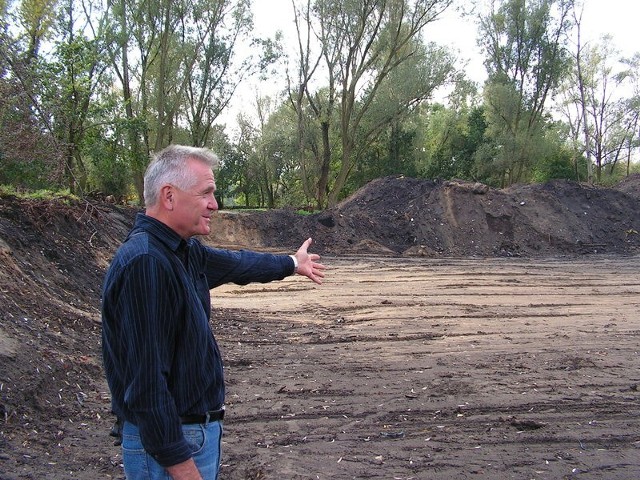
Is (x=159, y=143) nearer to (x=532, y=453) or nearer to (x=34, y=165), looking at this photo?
(x=34, y=165)

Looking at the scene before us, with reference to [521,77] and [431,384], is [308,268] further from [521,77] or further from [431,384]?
[521,77]

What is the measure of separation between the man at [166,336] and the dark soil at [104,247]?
8.09 ft

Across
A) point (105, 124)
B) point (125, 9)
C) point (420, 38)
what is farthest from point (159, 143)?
point (420, 38)

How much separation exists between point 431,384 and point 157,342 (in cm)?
486

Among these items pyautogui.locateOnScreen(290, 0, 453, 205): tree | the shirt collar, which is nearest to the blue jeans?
the shirt collar

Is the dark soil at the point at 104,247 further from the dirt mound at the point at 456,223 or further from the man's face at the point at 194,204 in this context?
the man's face at the point at 194,204

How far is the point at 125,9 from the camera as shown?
27578 millimetres

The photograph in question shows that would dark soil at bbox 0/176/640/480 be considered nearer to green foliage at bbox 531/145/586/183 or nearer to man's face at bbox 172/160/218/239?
man's face at bbox 172/160/218/239

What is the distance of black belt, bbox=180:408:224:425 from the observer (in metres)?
2.11

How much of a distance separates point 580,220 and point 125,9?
21.3 m

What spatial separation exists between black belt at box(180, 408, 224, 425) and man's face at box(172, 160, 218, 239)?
2.08 ft

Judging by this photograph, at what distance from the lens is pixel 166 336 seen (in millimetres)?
1998

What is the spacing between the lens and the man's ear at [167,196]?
7.14ft

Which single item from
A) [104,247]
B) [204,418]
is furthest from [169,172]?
[104,247]
